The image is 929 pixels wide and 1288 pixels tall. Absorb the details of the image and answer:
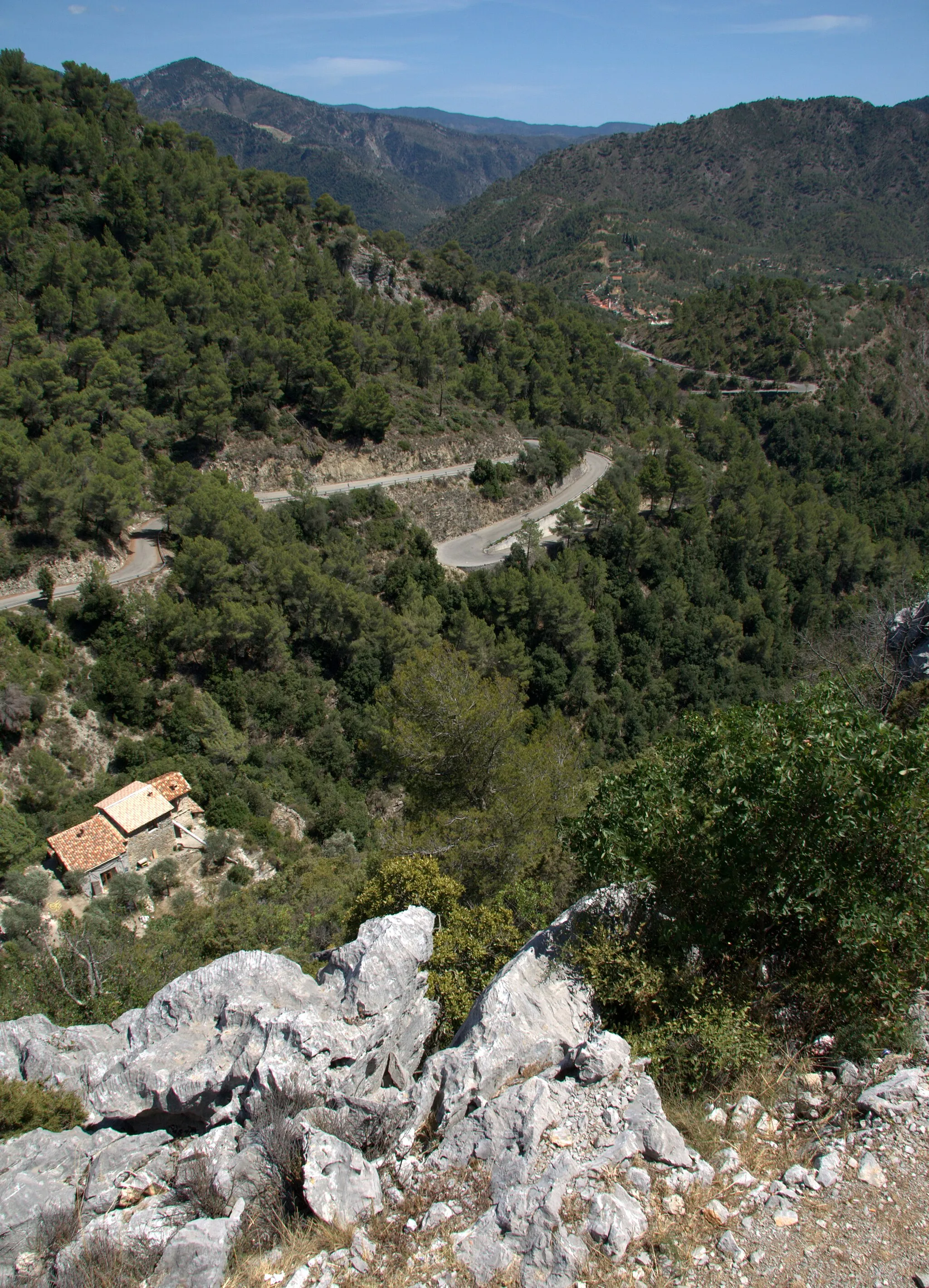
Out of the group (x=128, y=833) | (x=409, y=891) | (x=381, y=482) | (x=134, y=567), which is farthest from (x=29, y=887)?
(x=381, y=482)

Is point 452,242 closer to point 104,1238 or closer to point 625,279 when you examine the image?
point 625,279

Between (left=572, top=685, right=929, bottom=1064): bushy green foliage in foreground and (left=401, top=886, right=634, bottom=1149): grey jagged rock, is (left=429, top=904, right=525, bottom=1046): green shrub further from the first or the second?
(left=572, top=685, right=929, bottom=1064): bushy green foliage in foreground

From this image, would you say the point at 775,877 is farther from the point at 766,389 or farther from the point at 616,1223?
the point at 766,389

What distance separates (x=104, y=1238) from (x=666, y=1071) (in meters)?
5.23

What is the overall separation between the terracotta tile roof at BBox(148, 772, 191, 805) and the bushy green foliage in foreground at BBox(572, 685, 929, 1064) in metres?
18.8

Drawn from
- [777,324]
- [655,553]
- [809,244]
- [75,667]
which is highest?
[809,244]

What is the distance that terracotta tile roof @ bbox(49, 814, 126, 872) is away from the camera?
21219 mm

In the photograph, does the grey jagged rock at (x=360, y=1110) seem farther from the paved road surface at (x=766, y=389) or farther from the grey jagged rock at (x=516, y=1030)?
the paved road surface at (x=766, y=389)

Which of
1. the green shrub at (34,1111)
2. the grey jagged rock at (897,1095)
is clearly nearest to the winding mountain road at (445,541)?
the green shrub at (34,1111)

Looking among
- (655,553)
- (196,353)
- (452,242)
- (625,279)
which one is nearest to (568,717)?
(655,553)

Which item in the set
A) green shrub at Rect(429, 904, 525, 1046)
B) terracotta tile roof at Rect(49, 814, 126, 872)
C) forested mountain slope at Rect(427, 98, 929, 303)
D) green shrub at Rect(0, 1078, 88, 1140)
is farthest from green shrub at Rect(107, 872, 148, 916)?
forested mountain slope at Rect(427, 98, 929, 303)

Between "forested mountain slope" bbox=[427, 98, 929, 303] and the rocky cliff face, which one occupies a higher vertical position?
"forested mountain slope" bbox=[427, 98, 929, 303]

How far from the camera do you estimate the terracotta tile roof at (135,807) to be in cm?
2228

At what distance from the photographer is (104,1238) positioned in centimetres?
608
